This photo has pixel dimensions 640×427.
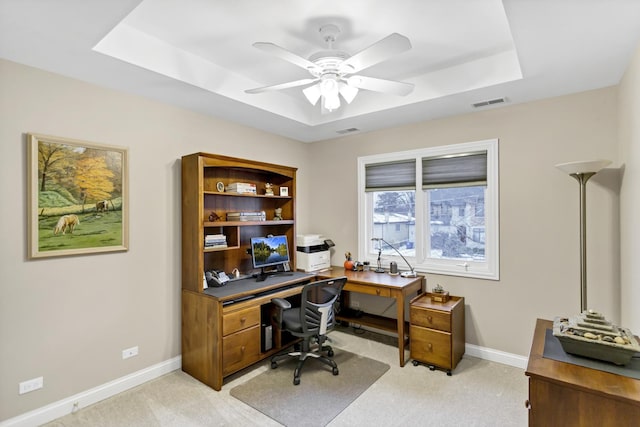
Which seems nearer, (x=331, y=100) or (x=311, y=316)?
(x=331, y=100)

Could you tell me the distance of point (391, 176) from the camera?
3.96 metres

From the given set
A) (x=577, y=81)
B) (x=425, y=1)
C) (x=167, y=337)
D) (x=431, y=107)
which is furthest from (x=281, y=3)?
(x=167, y=337)

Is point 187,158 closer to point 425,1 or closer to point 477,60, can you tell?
point 425,1

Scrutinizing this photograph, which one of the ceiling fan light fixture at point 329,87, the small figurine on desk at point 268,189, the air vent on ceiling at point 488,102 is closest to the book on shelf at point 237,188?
the small figurine on desk at point 268,189

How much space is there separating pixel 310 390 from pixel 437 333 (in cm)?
127

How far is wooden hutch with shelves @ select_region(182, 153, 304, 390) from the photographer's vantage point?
2.74m

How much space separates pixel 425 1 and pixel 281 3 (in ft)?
2.89

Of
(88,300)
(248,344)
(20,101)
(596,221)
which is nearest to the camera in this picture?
(20,101)

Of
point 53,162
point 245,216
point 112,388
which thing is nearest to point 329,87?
point 245,216

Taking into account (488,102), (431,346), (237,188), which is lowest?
(431,346)

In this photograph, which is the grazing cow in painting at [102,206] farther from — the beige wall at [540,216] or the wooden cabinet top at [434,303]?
the beige wall at [540,216]

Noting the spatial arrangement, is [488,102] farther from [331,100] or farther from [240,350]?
[240,350]

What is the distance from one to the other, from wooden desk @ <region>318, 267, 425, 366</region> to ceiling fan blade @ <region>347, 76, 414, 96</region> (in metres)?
1.81

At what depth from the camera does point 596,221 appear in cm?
271
